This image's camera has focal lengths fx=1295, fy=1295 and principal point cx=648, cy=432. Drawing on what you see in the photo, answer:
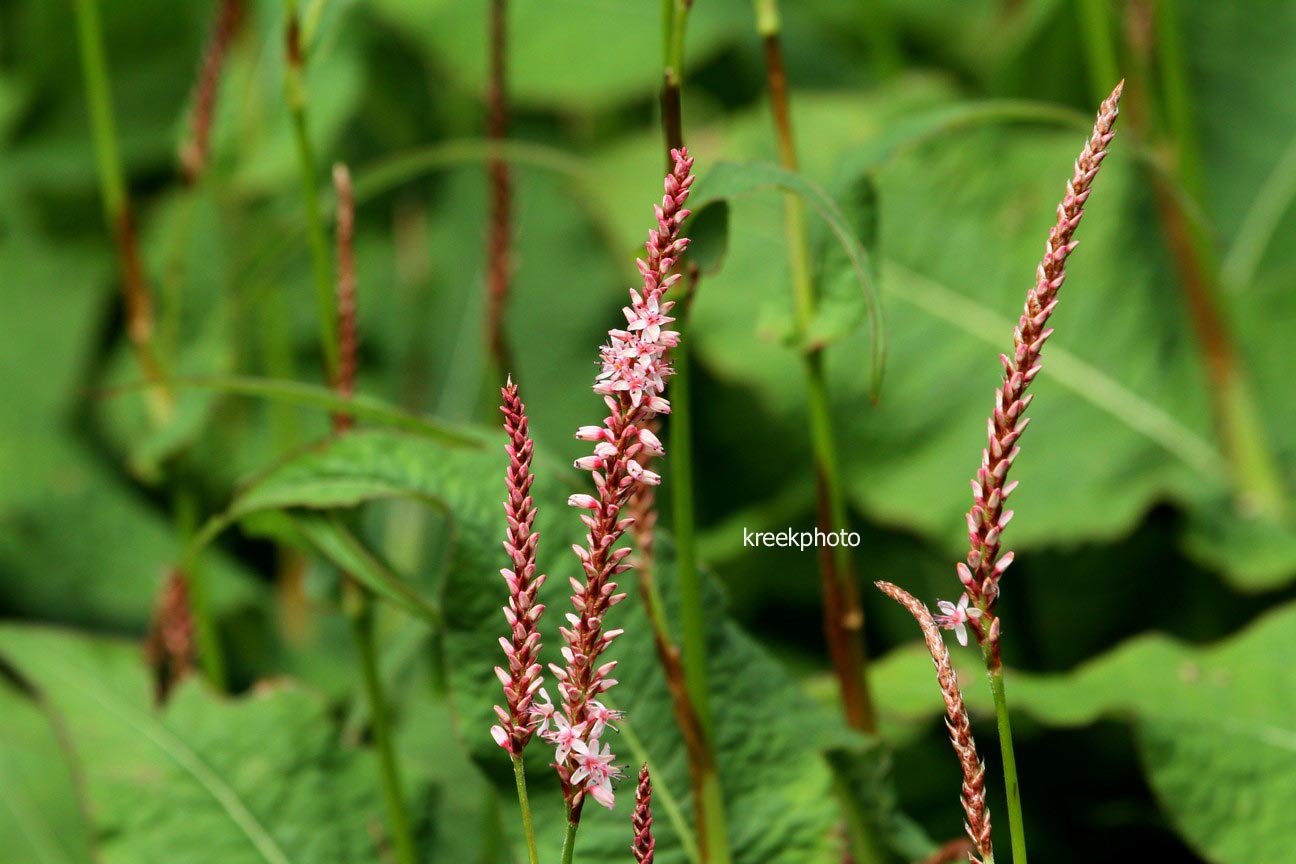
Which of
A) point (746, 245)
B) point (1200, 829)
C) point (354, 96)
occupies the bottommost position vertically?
point (1200, 829)

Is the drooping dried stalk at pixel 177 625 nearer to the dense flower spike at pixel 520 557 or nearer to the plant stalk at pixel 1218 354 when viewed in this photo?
the dense flower spike at pixel 520 557

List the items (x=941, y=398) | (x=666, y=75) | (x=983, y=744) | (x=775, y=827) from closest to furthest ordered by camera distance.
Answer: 1. (x=666, y=75)
2. (x=775, y=827)
3. (x=983, y=744)
4. (x=941, y=398)

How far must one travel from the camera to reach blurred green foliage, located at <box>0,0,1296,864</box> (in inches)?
26.7

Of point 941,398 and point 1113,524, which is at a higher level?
point 941,398

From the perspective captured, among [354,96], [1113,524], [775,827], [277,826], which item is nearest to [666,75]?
[775,827]

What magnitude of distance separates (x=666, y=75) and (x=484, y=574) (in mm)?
249

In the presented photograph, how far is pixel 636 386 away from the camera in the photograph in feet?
1.27

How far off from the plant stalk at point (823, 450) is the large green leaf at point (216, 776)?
0.30 metres

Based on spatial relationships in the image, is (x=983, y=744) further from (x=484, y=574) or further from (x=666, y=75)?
(x=666, y=75)

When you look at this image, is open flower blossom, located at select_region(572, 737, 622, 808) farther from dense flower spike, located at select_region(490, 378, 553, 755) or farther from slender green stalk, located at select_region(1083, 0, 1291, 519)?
slender green stalk, located at select_region(1083, 0, 1291, 519)

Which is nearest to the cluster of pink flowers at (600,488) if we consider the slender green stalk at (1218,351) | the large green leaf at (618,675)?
the large green leaf at (618,675)

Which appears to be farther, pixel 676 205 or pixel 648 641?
pixel 648 641

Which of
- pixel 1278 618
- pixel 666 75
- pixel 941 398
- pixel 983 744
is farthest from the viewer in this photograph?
pixel 941 398

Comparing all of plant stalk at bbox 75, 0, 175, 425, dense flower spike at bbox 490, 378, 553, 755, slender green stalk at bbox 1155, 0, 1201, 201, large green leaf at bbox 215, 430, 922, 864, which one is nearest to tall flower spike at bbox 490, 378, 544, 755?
Result: dense flower spike at bbox 490, 378, 553, 755
